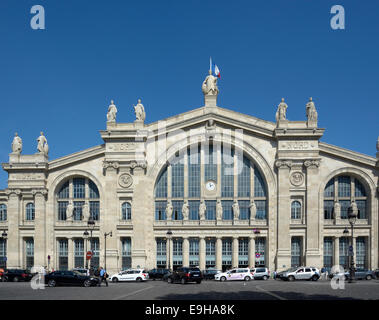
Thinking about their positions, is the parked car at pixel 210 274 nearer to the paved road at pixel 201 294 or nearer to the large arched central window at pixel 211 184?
the large arched central window at pixel 211 184

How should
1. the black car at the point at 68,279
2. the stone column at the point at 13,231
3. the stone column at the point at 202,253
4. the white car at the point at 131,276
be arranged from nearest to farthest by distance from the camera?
the black car at the point at 68,279
the white car at the point at 131,276
the stone column at the point at 202,253
the stone column at the point at 13,231

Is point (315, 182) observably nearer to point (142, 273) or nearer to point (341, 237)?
point (341, 237)

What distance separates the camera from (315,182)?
5828cm

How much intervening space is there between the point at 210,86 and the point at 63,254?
2710cm

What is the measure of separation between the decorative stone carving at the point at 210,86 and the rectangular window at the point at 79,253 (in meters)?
23.6

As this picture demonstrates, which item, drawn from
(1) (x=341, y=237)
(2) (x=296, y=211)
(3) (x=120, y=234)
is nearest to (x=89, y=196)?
(3) (x=120, y=234)

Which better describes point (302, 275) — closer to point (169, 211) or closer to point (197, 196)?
point (197, 196)

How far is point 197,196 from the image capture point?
198ft

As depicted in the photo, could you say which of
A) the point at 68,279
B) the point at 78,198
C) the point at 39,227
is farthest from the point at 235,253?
the point at 68,279

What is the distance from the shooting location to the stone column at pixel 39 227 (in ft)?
198

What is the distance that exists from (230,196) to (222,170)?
3226mm

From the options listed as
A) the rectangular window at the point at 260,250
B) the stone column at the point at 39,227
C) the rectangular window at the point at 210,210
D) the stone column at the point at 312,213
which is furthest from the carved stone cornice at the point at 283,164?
the stone column at the point at 39,227
